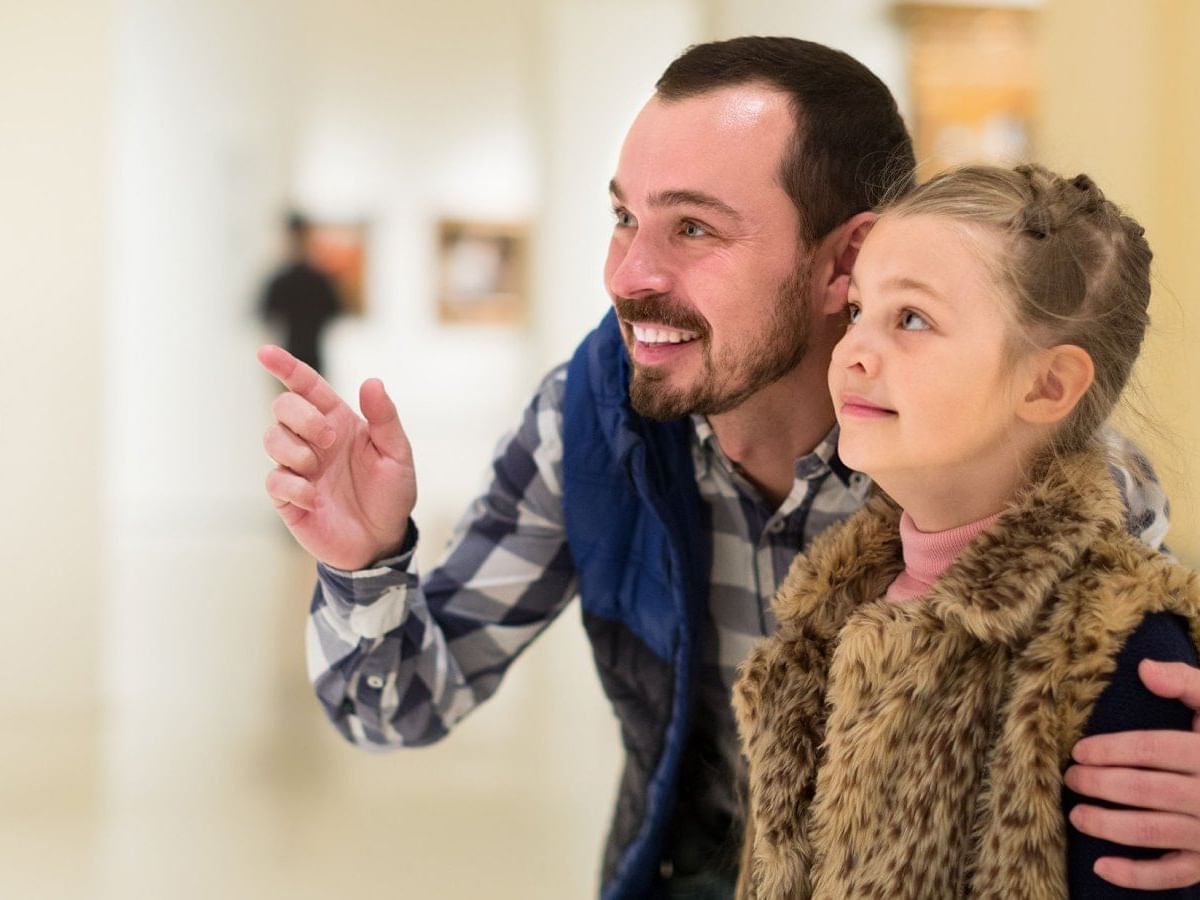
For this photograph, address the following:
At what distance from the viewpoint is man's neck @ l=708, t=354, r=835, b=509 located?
5.75 feet

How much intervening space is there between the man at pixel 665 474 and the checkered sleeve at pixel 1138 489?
17 millimetres

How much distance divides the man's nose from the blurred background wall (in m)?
0.48

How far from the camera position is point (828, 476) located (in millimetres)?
1737

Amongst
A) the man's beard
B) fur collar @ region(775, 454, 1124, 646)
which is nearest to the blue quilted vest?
the man's beard

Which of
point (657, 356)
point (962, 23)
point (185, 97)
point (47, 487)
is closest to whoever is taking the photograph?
point (657, 356)

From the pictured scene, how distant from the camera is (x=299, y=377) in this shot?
1.55m

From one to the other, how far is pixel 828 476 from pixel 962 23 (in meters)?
7.38

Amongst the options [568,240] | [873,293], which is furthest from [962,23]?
[873,293]

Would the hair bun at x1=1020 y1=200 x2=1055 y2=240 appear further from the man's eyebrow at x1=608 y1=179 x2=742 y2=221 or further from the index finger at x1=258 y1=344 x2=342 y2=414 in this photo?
the index finger at x1=258 y1=344 x2=342 y2=414

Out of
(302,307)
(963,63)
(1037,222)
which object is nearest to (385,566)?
(1037,222)

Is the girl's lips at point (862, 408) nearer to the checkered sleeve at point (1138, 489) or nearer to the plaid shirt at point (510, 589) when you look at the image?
the checkered sleeve at point (1138, 489)

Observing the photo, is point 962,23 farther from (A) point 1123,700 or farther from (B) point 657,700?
(A) point 1123,700

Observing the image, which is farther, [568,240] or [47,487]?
[568,240]

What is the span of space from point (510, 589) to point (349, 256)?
1063 cm
